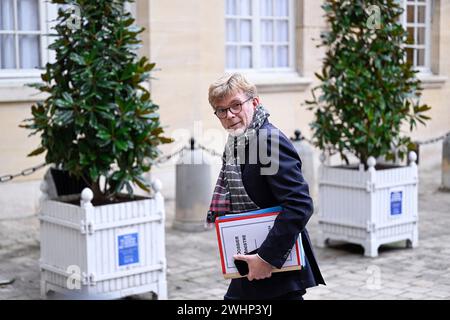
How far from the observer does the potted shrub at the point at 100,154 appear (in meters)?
6.77

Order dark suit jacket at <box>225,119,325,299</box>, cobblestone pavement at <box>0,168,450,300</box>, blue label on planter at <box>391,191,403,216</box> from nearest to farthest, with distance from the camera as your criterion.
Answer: dark suit jacket at <box>225,119,325,299</box>, cobblestone pavement at <box>0,168,450,300</box>, blue label on planter at <box>391,191,403,216</box>

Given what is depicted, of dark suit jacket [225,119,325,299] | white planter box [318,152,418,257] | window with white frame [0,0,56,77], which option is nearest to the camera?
dark suit jacket [225,119,325,299]

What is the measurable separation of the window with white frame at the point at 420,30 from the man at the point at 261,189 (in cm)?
1257

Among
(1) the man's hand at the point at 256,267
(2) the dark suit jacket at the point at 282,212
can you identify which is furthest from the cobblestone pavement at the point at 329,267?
(1) the man's hand at the point at 256,267

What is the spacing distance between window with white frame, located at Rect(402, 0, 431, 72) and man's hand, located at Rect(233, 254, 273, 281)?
12.8m

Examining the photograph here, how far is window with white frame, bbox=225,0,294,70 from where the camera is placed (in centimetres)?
1320

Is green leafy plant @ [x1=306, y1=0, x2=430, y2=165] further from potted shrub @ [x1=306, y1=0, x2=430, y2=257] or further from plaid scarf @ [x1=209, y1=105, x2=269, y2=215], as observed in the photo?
plaid scarf @ [x1=209, y1=105, x2=269, y2=215]

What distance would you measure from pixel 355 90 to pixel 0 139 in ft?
14.0

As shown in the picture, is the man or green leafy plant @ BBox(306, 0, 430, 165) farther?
green leafy plant @ BBox(306, 0, 430, 165)

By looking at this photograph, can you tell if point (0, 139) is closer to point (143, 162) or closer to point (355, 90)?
point (143, 162)

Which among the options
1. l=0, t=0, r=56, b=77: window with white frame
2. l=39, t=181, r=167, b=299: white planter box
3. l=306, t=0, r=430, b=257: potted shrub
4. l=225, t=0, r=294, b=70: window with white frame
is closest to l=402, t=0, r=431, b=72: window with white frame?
l=225, t=0, r=294, b=70: window with white frame

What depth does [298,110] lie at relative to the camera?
531 inches

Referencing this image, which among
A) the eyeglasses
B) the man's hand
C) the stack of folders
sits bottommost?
the man's hand
